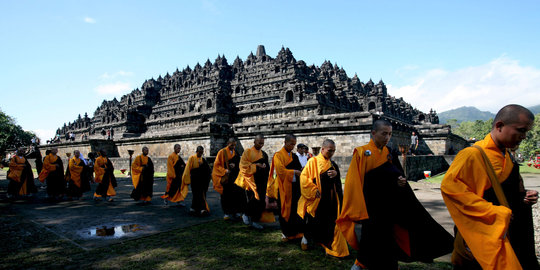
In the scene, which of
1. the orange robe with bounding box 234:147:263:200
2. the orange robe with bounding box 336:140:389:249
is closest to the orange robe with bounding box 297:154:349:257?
the orange robe with bounding box 336:140:389:249

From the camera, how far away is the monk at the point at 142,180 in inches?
382

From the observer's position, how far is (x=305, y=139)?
19.8 metres

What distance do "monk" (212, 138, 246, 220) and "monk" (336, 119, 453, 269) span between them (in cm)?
392

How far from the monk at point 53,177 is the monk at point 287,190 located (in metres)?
9.71

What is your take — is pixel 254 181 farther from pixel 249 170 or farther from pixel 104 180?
pixel 104 180

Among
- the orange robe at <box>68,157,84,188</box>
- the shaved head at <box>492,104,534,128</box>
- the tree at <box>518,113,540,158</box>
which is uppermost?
the shaved head at <box>492,104,534,128</box>

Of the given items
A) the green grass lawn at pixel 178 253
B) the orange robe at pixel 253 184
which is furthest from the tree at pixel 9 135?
the orange robe at pixel 253 184

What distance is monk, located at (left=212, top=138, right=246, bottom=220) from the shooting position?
7.17 metres

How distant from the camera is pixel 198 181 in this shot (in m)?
8.25

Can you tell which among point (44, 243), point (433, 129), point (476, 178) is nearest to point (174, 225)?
point (44, 243)

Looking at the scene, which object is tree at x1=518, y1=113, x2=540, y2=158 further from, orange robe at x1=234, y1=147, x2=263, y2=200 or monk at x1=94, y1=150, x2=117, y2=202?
monk at x1=94, y1=150, x2=117, y2=202

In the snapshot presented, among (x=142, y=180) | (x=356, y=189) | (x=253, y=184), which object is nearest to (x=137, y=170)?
(x=142, y=180)

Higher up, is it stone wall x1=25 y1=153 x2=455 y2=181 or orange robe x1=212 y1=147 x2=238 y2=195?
orange robe x1=212 y1=147 x2=238 y2=195

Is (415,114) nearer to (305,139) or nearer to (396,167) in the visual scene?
(305,139)
